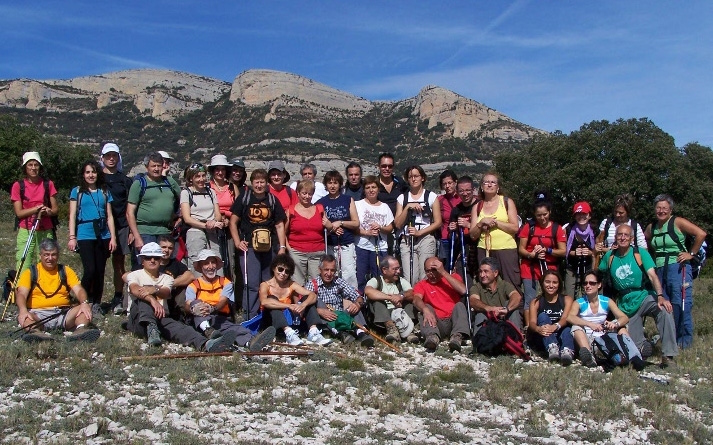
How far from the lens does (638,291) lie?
332 inches

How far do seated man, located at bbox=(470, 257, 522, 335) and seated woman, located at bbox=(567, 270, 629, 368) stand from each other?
2.35 ft

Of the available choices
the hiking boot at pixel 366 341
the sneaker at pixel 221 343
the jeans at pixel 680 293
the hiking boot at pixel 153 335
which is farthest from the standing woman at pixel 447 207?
the hiking boot at pixel 153 335

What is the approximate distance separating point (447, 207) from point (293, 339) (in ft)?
10.8

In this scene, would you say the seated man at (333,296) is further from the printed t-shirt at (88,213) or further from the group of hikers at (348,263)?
the printed t-shirt at (88,213)

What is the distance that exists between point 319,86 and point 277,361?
8808cm

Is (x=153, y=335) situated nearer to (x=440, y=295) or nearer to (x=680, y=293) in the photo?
(x=440, y=295)

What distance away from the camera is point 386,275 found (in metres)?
9.15

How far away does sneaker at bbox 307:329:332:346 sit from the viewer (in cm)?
815

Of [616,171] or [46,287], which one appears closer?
[46,287]

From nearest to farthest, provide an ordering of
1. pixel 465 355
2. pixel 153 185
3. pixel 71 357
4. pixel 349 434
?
pixel 349 434 < pixel 71 357 < pixel 465 355 < pixel 153 185

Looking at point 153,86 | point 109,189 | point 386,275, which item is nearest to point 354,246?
point 386,275

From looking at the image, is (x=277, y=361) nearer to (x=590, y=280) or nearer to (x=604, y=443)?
(x=604, y=443)

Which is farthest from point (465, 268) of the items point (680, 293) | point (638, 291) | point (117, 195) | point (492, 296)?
point (117, 195)

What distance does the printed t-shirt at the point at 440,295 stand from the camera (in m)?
9.02
